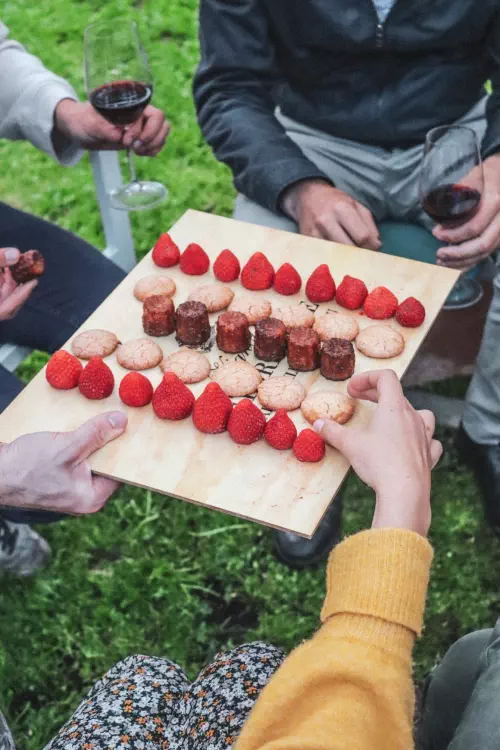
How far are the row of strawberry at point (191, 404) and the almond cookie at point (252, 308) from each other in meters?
0.25

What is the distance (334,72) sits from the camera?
2.19 m

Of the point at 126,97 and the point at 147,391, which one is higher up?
the point at 126,97

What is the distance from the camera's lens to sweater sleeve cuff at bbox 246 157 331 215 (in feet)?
6.84

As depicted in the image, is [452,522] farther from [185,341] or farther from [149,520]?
[185,341]

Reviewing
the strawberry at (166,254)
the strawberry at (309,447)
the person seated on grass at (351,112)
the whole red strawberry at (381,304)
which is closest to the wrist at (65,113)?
the person seated on grass at (351,112)

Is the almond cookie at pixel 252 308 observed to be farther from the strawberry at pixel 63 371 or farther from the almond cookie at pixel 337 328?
the strawberry at pixel 63 371

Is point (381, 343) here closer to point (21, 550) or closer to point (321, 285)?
point (321, 285)

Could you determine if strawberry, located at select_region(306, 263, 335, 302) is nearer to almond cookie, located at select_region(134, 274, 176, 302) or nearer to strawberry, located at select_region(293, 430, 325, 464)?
almond cookie, located at select_region(134, 274, 176, 302)

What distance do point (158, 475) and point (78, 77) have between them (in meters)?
3.24

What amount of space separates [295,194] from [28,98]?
78 cm

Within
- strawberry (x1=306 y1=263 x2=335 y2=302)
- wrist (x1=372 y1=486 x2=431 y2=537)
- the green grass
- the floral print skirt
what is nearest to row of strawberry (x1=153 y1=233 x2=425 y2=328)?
strawberry (x1=306 y1=263 x2=335 y2=302)

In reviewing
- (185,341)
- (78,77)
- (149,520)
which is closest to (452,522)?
(149,520)

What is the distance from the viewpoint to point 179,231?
6.24 feet

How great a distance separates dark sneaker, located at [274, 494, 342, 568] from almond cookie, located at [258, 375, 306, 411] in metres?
0.76
